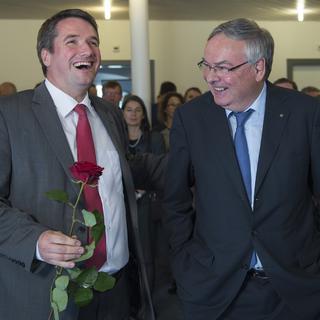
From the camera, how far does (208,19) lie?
9.47 m

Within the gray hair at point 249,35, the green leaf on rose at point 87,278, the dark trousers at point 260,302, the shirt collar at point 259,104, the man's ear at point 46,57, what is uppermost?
the gray hair at point 249,35

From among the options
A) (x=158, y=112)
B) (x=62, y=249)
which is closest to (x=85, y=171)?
(x=62, y=249)

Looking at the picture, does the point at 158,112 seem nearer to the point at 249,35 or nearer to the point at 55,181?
the point at 249,35

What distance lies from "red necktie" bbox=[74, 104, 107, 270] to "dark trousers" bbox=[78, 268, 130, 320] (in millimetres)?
149

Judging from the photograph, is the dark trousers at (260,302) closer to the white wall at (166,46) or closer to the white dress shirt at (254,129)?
the white dress shirt at (254,129)

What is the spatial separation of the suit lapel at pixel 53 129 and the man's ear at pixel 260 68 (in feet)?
2.40

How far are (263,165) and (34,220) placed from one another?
2.64ft

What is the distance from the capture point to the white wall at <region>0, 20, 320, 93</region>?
9.20 m

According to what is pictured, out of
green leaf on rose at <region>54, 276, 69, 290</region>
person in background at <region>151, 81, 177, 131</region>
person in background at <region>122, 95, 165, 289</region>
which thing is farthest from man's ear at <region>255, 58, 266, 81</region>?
person in background at <region>151, 81, 177, 131</region>

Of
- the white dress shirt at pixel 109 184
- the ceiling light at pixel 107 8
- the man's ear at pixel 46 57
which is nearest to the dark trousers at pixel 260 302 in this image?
the white dress shirt at pixel 109 184

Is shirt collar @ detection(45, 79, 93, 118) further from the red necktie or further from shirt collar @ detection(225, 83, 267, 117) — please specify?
shirt collar @ detection(225, 83, 267, 117)

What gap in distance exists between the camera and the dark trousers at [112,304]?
186cm

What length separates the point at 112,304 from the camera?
193 centimetres

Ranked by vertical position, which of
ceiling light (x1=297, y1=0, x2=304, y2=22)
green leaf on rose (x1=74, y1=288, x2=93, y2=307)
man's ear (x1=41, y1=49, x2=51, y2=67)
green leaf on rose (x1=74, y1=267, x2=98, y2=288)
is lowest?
green leaf on rose (x1=74, y1=288, x2=93, y2=307)
